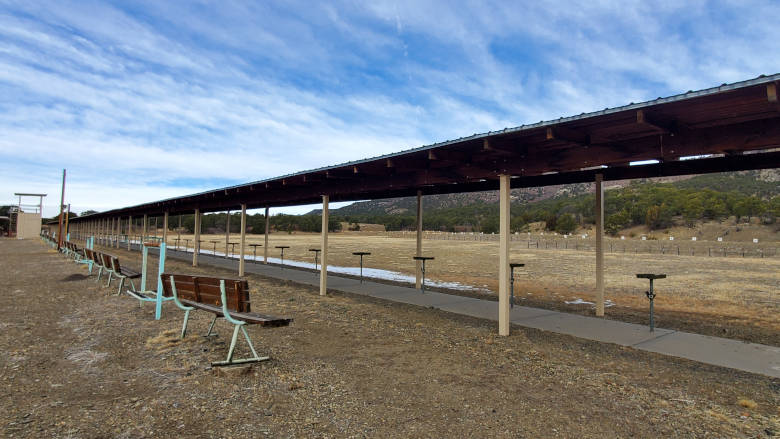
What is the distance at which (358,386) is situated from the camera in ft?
12.6

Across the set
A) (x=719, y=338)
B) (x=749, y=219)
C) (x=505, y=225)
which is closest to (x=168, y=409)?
(x=505, y=225)

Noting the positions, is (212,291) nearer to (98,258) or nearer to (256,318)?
(256,318)

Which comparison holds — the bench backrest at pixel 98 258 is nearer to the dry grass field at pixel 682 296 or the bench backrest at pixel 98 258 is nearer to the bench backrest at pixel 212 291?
the bench backrest at pixel 212 291

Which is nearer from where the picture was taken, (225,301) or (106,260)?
(225,301)

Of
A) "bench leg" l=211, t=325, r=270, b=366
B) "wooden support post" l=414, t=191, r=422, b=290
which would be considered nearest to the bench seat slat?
"bench leg" l=211, t=325, r=270, b=366

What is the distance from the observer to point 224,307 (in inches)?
174

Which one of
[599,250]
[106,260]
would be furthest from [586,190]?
[106,260]

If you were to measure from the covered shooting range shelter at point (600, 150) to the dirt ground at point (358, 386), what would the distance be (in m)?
1.64

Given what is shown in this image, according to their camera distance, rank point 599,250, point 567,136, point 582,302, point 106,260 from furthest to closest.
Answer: point 582,302, point 106,260, point 599,250, point 567,136

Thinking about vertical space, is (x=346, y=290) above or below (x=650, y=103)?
below

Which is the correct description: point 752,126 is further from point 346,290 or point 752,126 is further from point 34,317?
point 34,317

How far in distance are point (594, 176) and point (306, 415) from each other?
6255 mm

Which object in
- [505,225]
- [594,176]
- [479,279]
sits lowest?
[479,279]

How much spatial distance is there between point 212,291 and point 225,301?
388 millimetres
